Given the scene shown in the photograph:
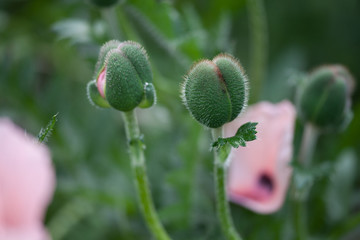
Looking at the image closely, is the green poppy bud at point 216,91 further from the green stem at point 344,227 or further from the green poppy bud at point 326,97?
the green stem at point 344,227

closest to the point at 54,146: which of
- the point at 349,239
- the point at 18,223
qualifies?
the point at 349,239

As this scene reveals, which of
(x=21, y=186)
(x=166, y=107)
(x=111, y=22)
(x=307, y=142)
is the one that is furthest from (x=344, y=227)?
(x=21, y=186)

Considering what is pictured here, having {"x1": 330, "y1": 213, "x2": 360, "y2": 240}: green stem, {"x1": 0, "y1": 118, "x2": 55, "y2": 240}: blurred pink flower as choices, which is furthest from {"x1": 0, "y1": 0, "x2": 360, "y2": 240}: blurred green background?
{"x1": 0, "y1": 118, "x2": 55, "y2": 240}: blurred pink flower

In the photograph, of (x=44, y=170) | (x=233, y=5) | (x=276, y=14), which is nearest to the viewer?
(x=44, y=170)

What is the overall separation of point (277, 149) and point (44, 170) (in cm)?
52

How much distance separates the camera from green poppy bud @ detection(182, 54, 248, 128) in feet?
2.05

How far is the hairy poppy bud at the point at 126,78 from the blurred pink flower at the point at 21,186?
243mm

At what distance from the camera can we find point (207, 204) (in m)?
1.01

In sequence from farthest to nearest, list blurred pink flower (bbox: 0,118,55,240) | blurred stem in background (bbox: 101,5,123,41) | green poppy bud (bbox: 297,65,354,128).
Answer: blurred stem in background (bbox: 101,5,123,41)
green poppy bud (bbox: 297,65,354,128)
blurred pink flower (bbox: 0,118,55,240)

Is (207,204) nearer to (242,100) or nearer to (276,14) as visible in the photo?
(242,100)

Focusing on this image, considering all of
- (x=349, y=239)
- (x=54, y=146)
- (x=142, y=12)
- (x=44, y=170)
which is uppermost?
(x=142, y=12)

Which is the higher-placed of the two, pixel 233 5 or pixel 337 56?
pixel 233 5

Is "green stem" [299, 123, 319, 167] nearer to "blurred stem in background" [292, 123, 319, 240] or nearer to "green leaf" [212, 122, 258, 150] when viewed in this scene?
"blurred stem in background" [292, 123, 319, 240]

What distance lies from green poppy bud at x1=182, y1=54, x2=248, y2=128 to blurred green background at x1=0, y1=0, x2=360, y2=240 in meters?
0.25
